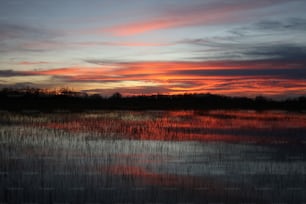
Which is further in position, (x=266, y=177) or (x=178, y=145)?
(x=178, y=145)

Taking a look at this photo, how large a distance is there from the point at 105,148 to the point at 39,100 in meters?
43.8

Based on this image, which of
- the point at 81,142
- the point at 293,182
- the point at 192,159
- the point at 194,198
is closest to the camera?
the point at 194,198

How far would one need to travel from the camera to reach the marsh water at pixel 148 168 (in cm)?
1012

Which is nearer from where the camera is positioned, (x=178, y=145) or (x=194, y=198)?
(x=194, y=198)

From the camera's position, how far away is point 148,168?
41.7 ft

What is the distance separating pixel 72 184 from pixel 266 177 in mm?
4782

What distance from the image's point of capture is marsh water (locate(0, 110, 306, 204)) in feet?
33.2

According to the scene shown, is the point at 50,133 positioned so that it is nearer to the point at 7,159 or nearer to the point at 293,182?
the point at 7,159

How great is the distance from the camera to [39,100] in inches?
2281

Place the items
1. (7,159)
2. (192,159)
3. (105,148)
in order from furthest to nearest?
(105,148), (192,159), (7,159)

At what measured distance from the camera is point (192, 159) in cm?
1437

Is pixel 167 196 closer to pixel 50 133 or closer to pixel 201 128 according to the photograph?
pixel 50 133

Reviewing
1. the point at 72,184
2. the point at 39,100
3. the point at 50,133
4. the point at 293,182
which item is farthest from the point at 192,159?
the point at 39,100

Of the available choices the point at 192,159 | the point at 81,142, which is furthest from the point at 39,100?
the point at 192,159
